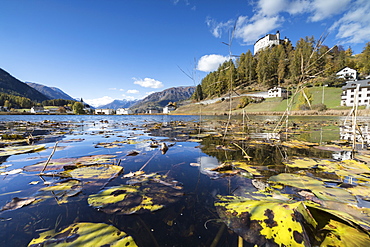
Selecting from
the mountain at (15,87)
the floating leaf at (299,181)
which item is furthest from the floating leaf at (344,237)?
the mountain at (15,87)

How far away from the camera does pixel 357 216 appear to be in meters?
1.05

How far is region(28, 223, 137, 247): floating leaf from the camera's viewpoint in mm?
857

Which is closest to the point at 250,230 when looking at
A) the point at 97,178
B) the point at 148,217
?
the point at 148,217

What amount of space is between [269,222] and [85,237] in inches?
46.3

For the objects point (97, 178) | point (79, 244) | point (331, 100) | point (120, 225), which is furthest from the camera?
point (331, 100)

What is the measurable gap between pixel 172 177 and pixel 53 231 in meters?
1.22

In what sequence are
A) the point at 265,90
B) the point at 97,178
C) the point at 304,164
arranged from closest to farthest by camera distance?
the point at 97,178 → the point at 304,164 → the point at 265,90

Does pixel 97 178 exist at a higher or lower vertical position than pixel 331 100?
lower

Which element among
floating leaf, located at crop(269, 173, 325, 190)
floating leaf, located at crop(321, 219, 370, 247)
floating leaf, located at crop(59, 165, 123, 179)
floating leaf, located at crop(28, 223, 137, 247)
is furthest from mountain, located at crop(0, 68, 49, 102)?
floating leaf, located at crop(321, 219, 370, 247)

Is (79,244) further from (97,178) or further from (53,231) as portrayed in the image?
(97,178)

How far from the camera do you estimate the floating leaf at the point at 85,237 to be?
86 centimetres

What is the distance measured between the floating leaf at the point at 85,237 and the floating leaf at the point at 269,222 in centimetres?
71

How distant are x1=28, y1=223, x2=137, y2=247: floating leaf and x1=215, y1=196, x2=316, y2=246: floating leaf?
71cm

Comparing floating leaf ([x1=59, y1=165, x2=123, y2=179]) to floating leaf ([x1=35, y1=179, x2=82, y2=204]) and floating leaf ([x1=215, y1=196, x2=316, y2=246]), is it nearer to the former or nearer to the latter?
floating leaf ([x1=35, y1=179, x2=82, y2=204])
